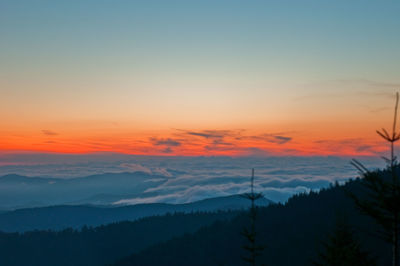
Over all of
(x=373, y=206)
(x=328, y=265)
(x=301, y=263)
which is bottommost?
(x=301, y=263)

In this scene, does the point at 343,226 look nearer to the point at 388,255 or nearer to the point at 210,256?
the point at 388,255

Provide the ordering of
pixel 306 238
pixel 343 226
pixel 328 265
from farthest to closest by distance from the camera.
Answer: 1. pixel 306 238
2. pixel 343 226
3. pixel 328 265

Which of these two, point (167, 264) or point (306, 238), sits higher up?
point (306, 238)

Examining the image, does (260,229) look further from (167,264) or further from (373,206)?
(373,206)

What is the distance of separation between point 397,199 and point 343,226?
22670 millimetres

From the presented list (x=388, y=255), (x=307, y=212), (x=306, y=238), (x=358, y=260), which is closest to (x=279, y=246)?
(x=306, y=238)

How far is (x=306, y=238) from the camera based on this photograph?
570 ft

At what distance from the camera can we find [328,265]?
29.1 m

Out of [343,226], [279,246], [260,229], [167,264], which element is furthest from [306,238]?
[343,226]

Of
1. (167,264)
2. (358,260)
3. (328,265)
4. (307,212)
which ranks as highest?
(358,260)

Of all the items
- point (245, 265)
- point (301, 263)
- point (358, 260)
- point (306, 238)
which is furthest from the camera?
point (245, 265)

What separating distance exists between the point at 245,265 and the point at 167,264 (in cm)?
4009

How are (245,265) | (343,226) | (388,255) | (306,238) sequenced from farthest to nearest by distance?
(245,265) → (306,238) → (388,255) → (343,226)

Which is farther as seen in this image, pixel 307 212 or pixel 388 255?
pixel 307 212
